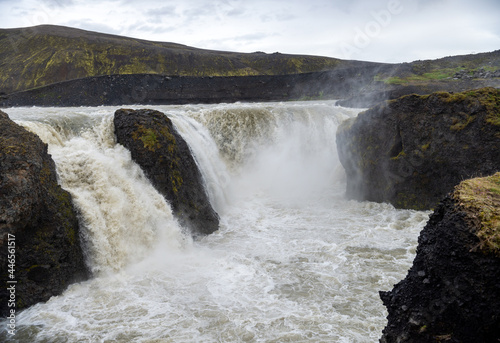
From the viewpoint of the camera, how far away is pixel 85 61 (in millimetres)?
A: 46156

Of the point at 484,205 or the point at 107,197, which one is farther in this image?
the point at 107,197

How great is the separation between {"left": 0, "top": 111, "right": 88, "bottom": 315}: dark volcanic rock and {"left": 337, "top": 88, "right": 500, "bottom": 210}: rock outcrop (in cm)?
987

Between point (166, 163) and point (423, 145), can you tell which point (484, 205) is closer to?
point (423, 145)

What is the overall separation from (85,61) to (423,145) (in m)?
45.4

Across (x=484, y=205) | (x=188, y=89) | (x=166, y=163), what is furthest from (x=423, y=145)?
(x=188, y=89)

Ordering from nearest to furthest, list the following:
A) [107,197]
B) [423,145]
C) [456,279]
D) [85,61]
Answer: [456,279] < [107,197] < [423,145] < [85,61]

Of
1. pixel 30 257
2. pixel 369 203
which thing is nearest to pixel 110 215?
pixel 30 257

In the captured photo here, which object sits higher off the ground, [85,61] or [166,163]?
[85,61]

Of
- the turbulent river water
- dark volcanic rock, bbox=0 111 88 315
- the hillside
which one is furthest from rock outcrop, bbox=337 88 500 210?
the hillside

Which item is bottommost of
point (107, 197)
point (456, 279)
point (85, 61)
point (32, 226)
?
point (32, 226)

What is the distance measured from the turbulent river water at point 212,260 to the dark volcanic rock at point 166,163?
35 centimetres

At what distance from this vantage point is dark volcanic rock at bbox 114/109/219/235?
10.7 meters

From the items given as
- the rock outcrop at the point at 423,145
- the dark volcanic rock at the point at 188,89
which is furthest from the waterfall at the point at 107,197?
the dark volcanic rock at the point at 188,89

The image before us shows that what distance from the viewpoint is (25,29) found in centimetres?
5406
